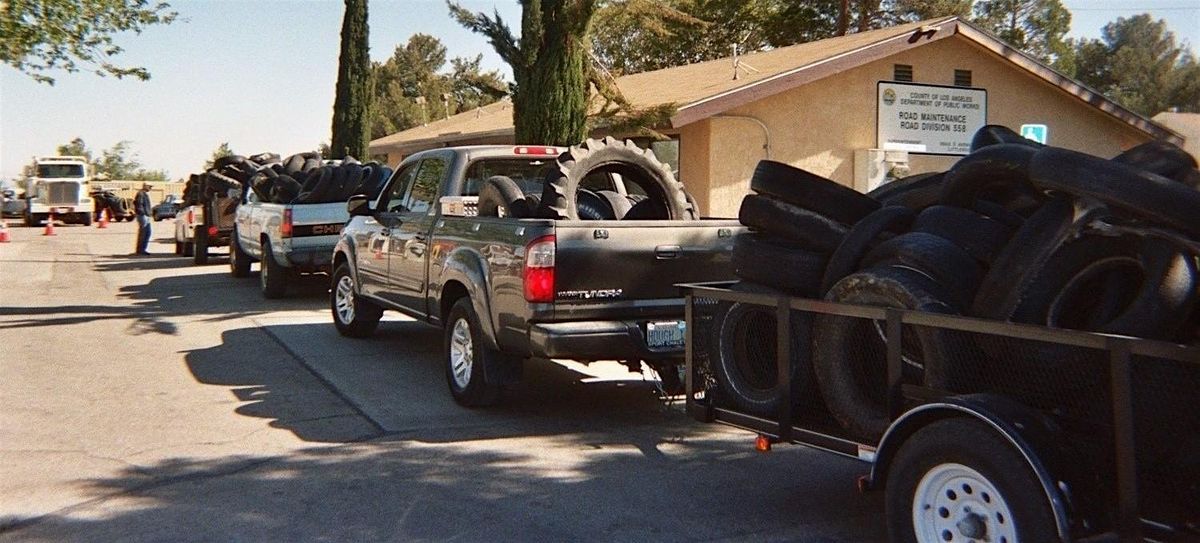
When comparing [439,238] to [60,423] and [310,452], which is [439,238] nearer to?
[310,452]

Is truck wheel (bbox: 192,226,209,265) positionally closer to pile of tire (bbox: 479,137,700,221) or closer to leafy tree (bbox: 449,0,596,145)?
leafy tree (bbox: 449,0,596,145)

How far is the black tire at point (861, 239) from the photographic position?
5.13 metres

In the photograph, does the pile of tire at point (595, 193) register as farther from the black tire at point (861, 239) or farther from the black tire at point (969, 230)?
the black tire at point (969, 230)

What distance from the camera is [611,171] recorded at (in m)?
8.75

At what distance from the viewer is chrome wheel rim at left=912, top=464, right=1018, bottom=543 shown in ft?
13.1

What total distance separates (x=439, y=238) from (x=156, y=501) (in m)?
3.29

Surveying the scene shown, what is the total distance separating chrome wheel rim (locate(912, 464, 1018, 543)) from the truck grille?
53002mm

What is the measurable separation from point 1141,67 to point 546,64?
65.4 metres

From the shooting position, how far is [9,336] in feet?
40.3

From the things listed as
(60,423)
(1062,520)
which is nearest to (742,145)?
(60,423)

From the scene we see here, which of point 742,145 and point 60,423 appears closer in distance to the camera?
point 60,423

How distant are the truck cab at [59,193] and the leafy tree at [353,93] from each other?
105ft

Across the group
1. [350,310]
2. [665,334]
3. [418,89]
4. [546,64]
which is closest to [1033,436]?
[665,334]

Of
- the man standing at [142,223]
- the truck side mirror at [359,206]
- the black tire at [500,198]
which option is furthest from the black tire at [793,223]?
the man standing at [142,223]
